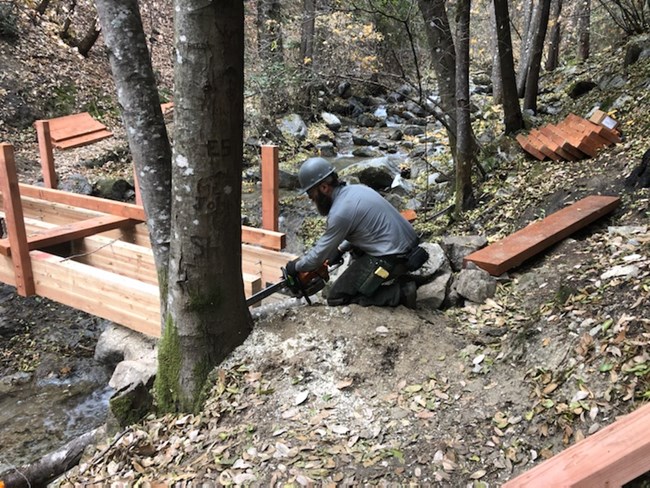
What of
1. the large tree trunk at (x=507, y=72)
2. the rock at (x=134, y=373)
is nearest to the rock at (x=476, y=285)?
the rock at (x=134, y=373)

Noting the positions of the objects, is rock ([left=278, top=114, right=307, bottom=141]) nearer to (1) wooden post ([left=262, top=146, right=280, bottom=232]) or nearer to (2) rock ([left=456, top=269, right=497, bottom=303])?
(1) wooden post ([left=262, top=146, right=280, bottom=232])

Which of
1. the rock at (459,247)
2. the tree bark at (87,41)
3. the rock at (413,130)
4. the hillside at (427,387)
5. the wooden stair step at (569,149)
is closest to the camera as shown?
the hillside at (427,387)

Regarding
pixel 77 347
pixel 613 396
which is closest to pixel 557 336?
pixel 613 396

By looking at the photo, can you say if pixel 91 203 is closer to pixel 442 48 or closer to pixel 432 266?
pixel 432 266

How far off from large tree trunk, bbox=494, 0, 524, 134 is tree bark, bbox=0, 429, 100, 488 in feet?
24.5

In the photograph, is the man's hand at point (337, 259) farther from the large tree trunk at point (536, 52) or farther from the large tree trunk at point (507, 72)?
the large tree trunk at point (536, 52)

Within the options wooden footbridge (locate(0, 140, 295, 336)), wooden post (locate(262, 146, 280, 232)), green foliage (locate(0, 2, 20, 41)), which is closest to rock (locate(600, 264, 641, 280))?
wooden footbridge (locate(0, 140, 295, 336))

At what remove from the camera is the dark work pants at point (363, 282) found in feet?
13.6

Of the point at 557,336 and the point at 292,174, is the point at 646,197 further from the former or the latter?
the point at 292,174

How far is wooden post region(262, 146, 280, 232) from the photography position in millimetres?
5078

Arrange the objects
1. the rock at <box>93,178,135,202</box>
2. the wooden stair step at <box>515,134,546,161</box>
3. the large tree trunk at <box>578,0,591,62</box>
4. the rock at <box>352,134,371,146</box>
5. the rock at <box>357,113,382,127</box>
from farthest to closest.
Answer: the rock at <box>357,113,382,127</box> → the large tree trunk at <box>578,0,591,62</box> → the rock at <box>352,134,371,146</box> → the rock at <box>93,178,135,202</box> → the wooden stair step at <box>515,134,546,161</box>

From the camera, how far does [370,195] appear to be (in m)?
4.09

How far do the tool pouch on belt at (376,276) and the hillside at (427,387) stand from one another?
203 mm

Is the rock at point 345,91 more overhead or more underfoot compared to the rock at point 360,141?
more overhead
